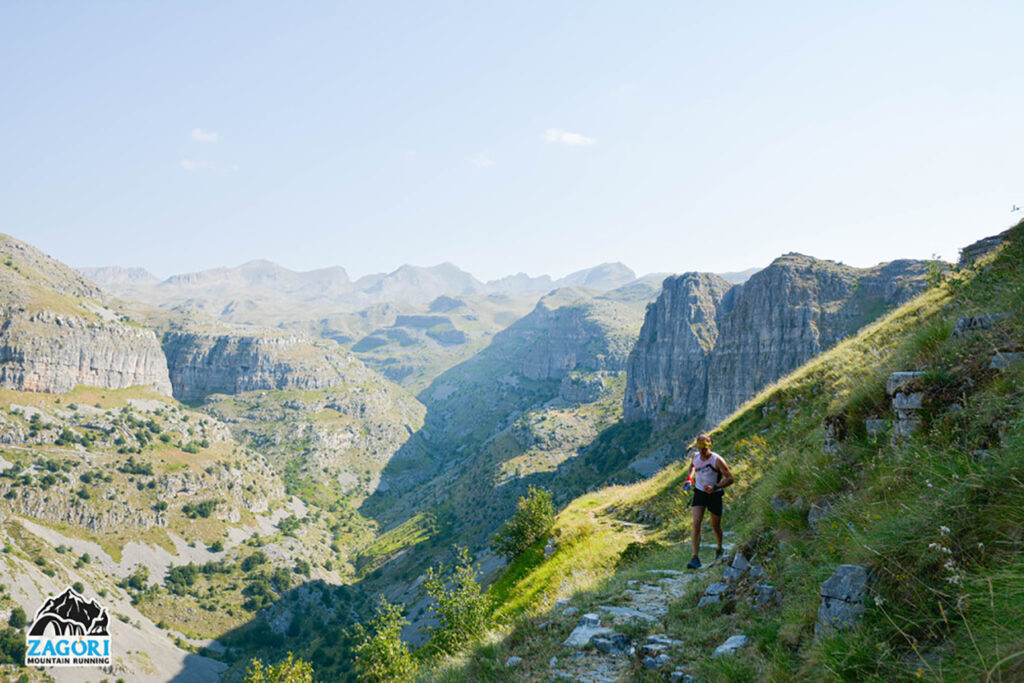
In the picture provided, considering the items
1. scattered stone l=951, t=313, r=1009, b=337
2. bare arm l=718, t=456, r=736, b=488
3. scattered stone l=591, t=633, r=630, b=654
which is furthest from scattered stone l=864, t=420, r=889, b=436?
scattered stone l=591, t=633, r=630, b=654

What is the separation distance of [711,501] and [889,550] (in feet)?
22.8

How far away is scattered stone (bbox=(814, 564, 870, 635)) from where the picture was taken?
5496 mm

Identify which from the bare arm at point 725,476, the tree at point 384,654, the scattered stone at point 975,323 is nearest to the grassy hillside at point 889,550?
the scattered stone at point 975,323

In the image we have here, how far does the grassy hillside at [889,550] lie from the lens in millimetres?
4625

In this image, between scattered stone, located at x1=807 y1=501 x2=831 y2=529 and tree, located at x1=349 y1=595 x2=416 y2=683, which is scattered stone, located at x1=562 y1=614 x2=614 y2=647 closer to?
scattered stone, located at x1=807 y1=501 x2=831 y2=529

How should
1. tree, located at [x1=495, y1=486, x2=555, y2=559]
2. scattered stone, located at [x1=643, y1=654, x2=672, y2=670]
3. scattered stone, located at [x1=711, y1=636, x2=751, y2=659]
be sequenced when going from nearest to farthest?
scattered stone, located at [x1=711, y1=636, x2=751, y2=659], scattered stone, located at [x1=643, y1=654, x2=672, y2=670], tree, located at [x1=495, y1=486, x2=555, y2=559]

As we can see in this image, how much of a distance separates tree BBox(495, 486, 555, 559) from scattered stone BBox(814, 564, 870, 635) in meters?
18.3

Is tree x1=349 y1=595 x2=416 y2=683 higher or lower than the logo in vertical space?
higher

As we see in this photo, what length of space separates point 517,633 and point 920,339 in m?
11.5

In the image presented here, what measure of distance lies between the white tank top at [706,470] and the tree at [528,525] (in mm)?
12523

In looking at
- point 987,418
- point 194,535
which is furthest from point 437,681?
point 194,535

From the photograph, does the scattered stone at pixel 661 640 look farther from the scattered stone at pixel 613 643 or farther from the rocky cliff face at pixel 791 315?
the rocky cliff face at pixel 791 315

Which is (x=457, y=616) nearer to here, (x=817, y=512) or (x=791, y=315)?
(x=817, y=512)

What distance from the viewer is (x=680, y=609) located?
32.0 feet
